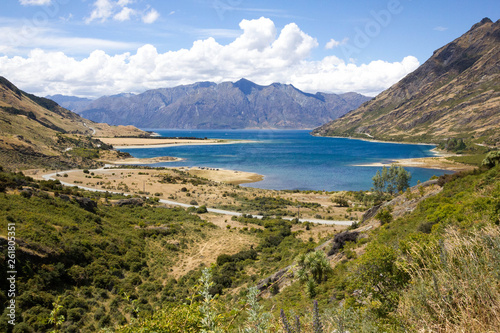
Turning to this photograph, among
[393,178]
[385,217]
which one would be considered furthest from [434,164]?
[385,217]

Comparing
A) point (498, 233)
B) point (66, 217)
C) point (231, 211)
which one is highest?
point (498, 233)

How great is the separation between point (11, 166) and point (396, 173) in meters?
108

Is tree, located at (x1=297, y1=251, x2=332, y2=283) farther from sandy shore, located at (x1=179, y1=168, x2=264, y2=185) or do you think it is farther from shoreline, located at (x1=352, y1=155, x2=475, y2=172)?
shoreline, located at (x1=352, y1=155, x2=475, y2=172)

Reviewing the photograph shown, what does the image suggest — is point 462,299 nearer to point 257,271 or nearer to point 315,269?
point 315,269

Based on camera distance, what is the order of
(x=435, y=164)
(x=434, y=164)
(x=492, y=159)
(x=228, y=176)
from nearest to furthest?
(x=492, y=159)
(x=228, y=176)
(x=435, y=164)
(x=434, y=164)

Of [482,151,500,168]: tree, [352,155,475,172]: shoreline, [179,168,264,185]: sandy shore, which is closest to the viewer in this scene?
[482,151,500,168]: tree

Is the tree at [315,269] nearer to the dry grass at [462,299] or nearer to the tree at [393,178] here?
the dry grass at [462,299]

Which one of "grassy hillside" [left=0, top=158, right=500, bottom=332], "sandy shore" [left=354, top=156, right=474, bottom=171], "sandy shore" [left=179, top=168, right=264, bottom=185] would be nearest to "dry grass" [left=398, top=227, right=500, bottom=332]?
"grassy hillside" [left=0, top=158, right=500, bottom=332]

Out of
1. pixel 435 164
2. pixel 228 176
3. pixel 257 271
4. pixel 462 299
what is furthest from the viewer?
pixel 435 164

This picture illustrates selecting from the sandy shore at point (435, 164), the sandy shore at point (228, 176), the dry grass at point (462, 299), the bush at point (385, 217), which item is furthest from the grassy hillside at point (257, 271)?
the sandy shore at point (435, 164)

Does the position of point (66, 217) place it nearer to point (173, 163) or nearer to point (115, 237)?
point (115, 237)

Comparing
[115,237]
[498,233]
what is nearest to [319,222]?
[115,237]

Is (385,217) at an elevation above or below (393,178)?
above

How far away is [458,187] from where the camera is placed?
66.6 feet
